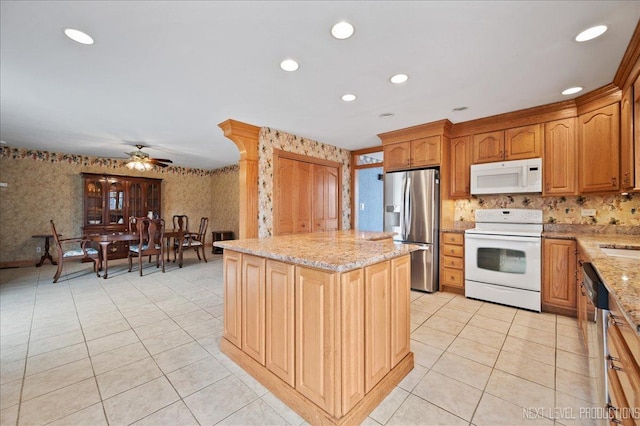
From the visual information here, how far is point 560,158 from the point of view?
301cm

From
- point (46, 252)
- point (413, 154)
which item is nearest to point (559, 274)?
point (413, 154)

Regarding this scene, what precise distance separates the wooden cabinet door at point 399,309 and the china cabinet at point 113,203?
636cm

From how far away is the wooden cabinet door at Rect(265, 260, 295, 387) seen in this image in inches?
63.0

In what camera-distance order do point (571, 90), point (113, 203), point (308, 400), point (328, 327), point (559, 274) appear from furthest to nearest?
1. point (113, 203)
2. point (559, 274)
3. point (571, 90)
4. point (308, 400)
5. point (328, 327)

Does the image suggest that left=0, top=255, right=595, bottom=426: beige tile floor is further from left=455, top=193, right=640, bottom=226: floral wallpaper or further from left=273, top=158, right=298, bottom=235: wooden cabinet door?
Answer: left=273, top=158, right=298, bottom=235: wooden cabinet door

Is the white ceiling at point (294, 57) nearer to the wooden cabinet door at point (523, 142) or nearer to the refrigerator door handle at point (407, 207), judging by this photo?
the wooden cabinet door at point (523, 142)

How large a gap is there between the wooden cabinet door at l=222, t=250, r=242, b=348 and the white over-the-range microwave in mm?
3087

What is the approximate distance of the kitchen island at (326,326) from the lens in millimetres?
1395

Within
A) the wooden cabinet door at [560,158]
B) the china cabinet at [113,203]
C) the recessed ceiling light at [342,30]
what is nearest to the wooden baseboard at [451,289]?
the wooden cabinet door at [560,158]

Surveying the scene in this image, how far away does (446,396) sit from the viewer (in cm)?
167

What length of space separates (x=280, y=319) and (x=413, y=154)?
3.11 m

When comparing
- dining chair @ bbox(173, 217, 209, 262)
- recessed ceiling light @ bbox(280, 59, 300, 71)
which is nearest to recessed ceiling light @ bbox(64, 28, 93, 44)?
recessed ceiling light @ bbox(280, 59, 300, 71)

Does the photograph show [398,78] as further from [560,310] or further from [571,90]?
[560,310]

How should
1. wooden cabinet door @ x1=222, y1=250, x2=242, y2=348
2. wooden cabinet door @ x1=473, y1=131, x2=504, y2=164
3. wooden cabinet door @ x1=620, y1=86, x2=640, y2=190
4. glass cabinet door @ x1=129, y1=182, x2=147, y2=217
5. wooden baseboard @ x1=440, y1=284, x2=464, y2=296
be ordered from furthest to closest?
glass cabinet door @ x1=129, y1=182, x2=147, y2=217
wooden baseboard @ x1=440, y1=284, x2=464, y2=296
wooden cabinet door @ x1=473, y1=131, x2=504, y2=164
wooden cabinet door @ x1=620, y1=86, x2=640, y2=190
wooden cabinet door @ x1=222, y1=250, x2=242, y2=348
